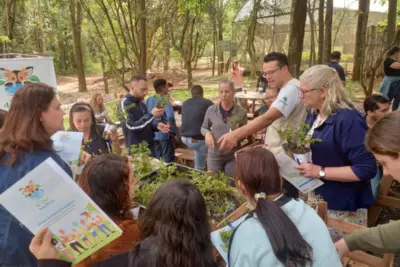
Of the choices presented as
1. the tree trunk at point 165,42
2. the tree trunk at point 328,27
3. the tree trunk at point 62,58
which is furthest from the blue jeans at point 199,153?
the tree trunk at point 62,58

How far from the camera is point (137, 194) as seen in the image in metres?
2.26

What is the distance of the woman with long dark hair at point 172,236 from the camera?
1.35 meters

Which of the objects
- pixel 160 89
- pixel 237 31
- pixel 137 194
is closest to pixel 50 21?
pixel 237 31

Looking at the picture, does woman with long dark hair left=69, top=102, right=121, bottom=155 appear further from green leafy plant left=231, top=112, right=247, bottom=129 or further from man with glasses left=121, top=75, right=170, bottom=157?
green leafy plant left=231, top=112, right=247, bottom=129

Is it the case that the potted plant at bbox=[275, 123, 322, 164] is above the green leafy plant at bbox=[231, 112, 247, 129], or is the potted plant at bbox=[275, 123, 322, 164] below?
above

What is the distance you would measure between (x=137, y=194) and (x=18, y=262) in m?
0.80

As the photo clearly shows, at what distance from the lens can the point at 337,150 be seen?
2.19 m

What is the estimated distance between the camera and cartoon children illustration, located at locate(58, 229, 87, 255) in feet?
4.46

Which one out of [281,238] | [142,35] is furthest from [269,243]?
[142,35]

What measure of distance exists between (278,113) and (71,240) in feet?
6.39

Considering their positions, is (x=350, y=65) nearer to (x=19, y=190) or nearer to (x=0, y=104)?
(x=0, y=104)

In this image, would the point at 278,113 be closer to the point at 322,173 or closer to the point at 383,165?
the point at 322,173

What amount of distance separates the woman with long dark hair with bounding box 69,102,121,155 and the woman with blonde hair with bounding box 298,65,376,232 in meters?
2.06

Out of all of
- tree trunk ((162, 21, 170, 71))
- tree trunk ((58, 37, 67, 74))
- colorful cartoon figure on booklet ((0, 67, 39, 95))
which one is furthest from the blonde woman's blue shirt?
tree trunk ((58, 37, 67, 74))
